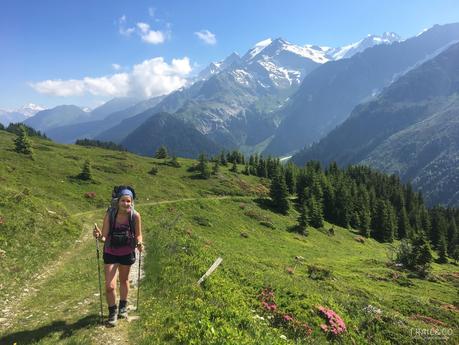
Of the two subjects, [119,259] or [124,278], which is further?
[124,278]

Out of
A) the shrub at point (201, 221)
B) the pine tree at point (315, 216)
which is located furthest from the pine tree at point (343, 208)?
the shrub at point (201, 221)

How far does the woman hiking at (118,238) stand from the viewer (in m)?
12.7

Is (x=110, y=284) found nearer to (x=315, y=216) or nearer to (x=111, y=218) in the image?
(x=111, y=218)

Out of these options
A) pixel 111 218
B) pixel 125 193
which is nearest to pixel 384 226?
pixel 125 193

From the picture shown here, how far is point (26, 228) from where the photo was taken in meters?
26.5

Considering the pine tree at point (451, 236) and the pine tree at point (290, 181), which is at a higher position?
the pine tree at point (290, 181)

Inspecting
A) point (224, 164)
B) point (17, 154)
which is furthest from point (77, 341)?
point (224, 164)

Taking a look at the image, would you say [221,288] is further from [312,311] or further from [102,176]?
[102,176]

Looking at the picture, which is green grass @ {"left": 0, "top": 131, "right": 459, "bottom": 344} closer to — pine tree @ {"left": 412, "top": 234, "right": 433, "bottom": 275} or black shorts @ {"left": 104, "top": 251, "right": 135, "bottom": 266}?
black shorts @ {"left": 104, "top": 251, "right": 135, "bottom": 266}

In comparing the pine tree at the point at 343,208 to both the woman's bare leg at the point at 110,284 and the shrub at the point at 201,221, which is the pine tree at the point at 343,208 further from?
the woman's bare leg at the point at 110,284

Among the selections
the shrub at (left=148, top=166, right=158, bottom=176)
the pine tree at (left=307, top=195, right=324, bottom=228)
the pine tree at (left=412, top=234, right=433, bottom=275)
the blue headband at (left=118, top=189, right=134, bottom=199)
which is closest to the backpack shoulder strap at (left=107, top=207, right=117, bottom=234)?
the blue headband at (left=118, top=189, right=134, bottom=199)

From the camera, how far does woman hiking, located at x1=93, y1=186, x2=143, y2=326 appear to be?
12.7 metres

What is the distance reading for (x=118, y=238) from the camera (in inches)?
504

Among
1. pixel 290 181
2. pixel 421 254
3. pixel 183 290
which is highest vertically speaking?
pixel 183 290
